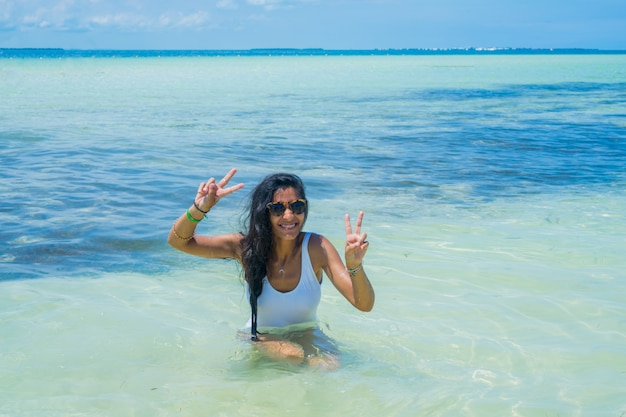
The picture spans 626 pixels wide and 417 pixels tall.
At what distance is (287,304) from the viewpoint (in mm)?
4469

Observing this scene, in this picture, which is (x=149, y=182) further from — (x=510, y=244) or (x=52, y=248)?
(x=510, y=244)

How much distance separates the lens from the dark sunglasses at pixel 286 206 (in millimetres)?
4227

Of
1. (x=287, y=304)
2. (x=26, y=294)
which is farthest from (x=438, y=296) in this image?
(x=26, y=294)

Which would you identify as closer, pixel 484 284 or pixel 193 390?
pixel 193 390

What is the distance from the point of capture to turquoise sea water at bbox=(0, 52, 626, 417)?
431cm

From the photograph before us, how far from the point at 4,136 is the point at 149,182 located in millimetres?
6387

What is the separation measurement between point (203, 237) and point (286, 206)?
22.6 inches

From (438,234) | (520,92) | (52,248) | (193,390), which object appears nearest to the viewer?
(193,390)

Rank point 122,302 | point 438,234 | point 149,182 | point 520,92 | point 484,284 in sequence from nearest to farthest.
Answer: point 122,302 → point 484,284 → point 438,234 → point 149,182 → point 520,92

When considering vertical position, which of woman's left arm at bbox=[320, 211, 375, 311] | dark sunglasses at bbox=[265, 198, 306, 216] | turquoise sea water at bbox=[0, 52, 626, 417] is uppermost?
dark sunglasses at bbox=[265, 198, 306, 216]

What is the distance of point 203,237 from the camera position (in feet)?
14.5

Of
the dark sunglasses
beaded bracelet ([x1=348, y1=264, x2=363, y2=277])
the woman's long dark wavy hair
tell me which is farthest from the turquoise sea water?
the dark sunglasses

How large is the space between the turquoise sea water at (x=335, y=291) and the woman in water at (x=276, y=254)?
0.90 feet

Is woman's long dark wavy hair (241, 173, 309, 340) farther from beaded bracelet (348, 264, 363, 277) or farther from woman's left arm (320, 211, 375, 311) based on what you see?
beaded bracelet (348, 264, 363, 277)
